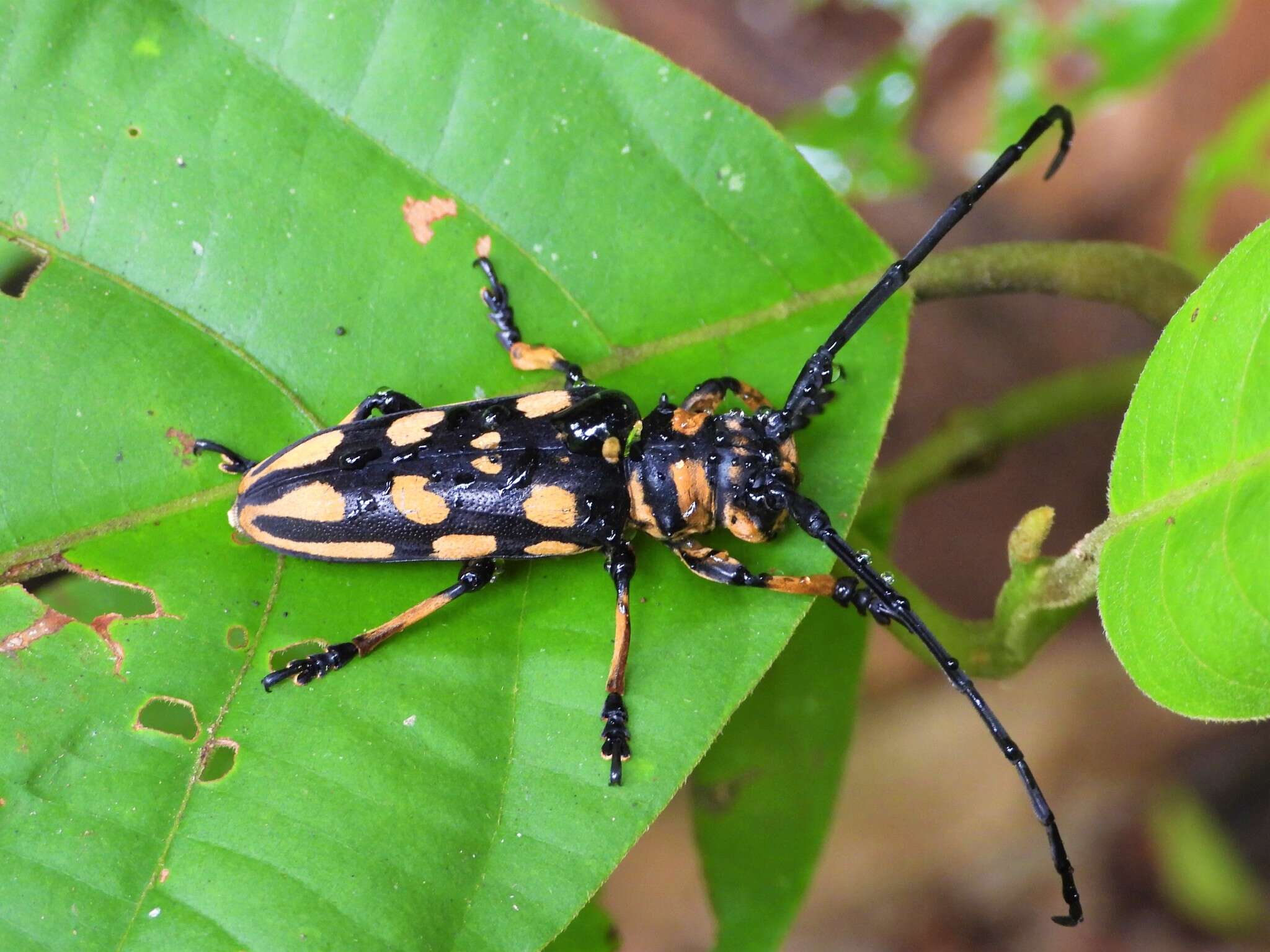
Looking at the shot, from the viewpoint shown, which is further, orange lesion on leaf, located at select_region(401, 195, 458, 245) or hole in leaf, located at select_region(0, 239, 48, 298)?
orange lesion on leaf, located at select_region(401, 195, 458, 245)

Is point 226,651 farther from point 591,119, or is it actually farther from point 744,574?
point 591,119

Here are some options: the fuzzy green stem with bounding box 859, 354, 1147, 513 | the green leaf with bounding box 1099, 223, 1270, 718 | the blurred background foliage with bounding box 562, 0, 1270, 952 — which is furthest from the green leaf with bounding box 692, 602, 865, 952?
the blurred background foliage with bounding box 562, 0, 1270, 952

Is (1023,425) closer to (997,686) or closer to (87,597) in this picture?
(997,686)

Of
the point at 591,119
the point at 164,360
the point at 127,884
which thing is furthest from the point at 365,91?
the point at 127,884

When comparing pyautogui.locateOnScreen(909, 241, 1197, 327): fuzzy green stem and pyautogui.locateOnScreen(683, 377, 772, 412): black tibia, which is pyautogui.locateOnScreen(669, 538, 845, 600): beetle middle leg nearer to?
pyautogui.locateOnScreen(683, 377, 772, 412): black tibia

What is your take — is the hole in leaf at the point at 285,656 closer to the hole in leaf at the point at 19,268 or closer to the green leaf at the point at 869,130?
Answer: the hole in leaf at the point at 19,268

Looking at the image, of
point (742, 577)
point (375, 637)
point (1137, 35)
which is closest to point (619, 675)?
point (742, 577)
